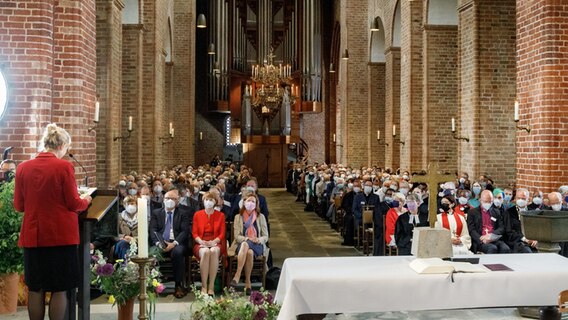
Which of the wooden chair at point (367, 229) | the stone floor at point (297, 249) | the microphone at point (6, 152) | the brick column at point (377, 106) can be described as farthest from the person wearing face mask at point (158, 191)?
the brick column at point (377, 106)

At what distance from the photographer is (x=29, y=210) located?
5.03 m

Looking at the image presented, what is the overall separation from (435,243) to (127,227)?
5381 mm

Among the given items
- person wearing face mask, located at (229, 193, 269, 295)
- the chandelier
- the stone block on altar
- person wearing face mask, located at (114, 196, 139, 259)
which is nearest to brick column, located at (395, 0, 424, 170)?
person wearing face mask, located at (229, 193, 269, 295)

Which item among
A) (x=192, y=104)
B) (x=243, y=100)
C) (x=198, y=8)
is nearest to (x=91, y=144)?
(x=192, y=104)

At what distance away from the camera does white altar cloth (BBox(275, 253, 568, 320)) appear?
4840mm

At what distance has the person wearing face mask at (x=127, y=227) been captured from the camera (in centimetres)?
905

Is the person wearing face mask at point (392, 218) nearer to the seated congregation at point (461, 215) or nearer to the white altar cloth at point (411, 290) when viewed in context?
the seated congregation at point (461, 215)

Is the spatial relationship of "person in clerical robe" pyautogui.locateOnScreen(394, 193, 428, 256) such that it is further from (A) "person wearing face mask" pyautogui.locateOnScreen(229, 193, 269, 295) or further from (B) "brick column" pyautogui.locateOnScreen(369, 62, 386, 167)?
(B) "brick column" pyautogui.locateOnScreen(369, 62, 386, 167)

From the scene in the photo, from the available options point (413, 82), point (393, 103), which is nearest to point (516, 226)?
point (413, 82)

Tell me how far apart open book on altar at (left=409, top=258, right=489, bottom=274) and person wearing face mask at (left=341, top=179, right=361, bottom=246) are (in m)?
8.67

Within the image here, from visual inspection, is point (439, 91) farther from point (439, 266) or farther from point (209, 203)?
point (439, 266)

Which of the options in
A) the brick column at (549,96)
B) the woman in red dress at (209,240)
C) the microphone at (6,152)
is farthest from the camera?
the brick column at (549,96)

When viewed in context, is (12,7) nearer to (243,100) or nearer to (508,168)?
(508,168)

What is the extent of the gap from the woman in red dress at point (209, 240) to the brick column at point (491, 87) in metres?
7.19
